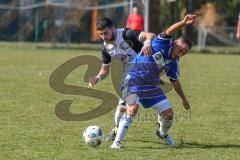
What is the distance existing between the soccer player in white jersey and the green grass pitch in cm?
78

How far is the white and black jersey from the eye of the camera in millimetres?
8156

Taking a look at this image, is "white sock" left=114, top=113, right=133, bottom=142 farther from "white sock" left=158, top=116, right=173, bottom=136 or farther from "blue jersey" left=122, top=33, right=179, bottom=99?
"white sock" left=158, top=116, right=173, bottom=136

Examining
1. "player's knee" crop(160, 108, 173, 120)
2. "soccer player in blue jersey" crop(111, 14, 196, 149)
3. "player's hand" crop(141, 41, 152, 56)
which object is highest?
"player's hand" crop(141, 41, 152, 56)

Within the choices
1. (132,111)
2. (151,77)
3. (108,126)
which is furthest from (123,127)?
(108,126)

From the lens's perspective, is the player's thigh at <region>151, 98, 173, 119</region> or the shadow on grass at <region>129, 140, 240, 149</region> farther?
the shadow on grass at <region>129, 140, 240, 149</region>

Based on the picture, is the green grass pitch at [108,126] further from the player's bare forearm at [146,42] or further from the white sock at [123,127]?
the player's bare forearm at [146,42]

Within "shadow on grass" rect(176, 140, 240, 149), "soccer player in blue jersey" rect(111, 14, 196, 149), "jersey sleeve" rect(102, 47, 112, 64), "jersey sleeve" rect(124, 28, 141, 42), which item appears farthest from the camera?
"jersey sleeve" rect(102, 47, 112, 64)

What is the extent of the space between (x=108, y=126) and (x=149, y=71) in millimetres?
2093

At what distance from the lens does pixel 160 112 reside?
7840 mm

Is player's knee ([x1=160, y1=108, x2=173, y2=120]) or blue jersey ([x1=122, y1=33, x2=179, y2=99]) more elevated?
blue jersey ([x1=122, y1=33, x2=179, y2=99])

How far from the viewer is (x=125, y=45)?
823 centimetres

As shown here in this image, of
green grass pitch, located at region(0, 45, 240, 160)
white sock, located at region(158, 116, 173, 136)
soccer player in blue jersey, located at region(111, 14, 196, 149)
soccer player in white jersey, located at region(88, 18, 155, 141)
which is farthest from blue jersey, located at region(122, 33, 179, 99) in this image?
green grass pitch, located at region(0, 45, 240, 160)

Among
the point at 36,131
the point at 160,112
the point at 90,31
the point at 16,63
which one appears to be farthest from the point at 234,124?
the point at 90,31
